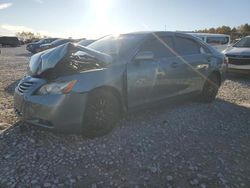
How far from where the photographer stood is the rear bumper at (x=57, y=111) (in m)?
3.67

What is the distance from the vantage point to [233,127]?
500 centimetres

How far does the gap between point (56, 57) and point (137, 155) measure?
1.75m

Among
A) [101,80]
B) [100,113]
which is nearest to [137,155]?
[100,113]

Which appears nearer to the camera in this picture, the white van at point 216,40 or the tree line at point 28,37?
the white van at point 216,40

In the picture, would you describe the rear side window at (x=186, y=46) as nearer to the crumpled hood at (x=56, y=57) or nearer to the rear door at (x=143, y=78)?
the rear door at (x=143, y=78)

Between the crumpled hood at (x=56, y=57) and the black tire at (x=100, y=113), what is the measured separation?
0.54 m

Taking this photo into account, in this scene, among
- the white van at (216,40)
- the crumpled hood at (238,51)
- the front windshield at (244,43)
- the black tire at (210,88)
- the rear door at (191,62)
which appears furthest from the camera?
→ the white van at (216,40)

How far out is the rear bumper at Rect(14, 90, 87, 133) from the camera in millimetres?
3668

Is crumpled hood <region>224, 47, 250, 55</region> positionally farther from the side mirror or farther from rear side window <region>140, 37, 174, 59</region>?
the side mirror

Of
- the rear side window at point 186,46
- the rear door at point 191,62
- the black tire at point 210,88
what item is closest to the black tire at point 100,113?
the rear door at point 191,62

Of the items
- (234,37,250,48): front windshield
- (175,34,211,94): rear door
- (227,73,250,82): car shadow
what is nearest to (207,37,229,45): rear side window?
(234,37,250,48): front windshield

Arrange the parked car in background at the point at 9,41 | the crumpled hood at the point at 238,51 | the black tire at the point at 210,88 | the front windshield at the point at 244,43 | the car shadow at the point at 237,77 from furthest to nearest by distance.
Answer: the parked car in background at the point at 9,41 → the front windshield at the point at 244,43 → the car shadow at the point at 237,77 → the crumpled hood at the point at 238,51 → the black tire at the point at 210,88

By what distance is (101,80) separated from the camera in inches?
156

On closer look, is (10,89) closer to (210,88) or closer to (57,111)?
(57,111)
